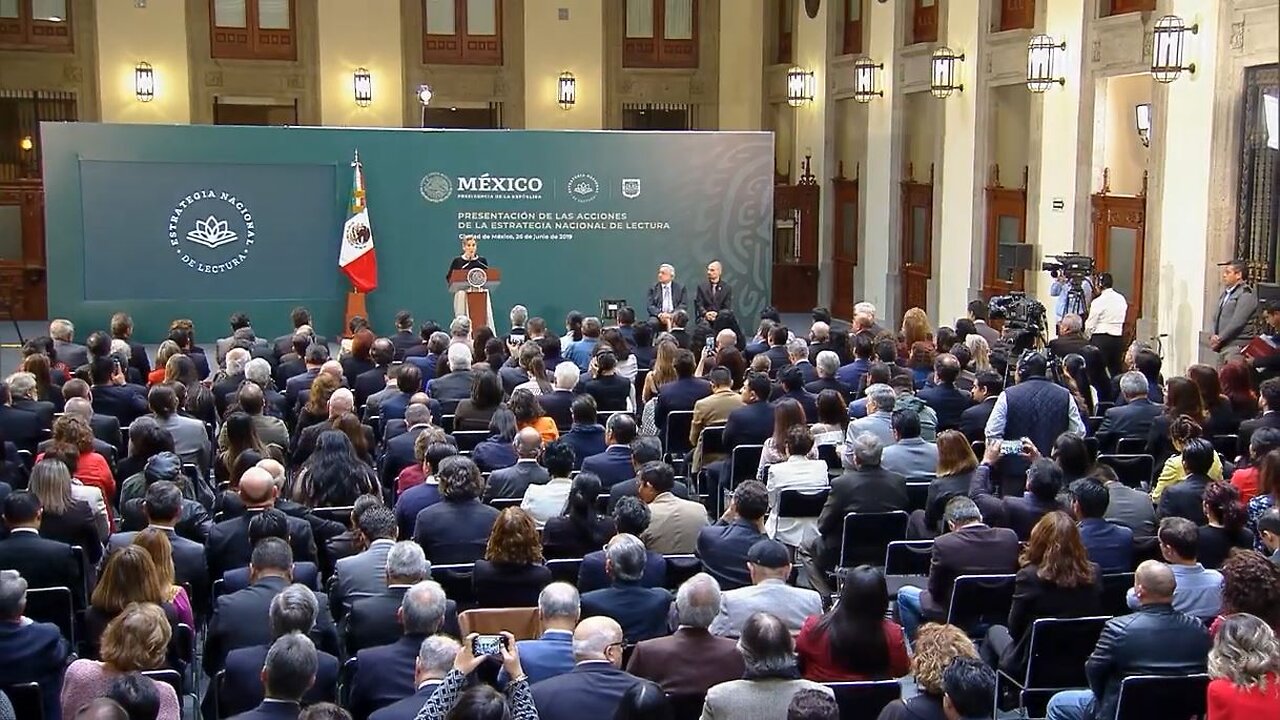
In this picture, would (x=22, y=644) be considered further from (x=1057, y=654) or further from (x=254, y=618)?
(x=1057, y=654)

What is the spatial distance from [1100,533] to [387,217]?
1280cm

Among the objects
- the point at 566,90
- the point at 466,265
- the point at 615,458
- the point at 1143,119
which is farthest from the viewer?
the point at 566,90

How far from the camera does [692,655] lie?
496 centimetres

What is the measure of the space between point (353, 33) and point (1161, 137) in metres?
13.0

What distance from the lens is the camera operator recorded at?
13352mm

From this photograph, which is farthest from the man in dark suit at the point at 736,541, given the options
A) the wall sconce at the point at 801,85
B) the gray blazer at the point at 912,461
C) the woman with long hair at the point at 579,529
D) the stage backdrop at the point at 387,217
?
the wall sconce at the point at 801,85

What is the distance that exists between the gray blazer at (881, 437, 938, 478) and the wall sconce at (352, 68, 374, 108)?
16.0 m

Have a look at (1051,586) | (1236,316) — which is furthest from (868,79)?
(1051,586)

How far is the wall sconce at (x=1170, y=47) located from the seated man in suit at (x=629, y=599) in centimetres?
978

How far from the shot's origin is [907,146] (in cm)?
1977

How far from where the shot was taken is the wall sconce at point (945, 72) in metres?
17.6

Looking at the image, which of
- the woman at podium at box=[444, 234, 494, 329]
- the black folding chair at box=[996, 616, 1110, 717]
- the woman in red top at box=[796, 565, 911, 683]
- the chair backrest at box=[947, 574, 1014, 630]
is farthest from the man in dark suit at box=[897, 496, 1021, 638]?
the woman at podium at box=[444, 234, 494, 329]

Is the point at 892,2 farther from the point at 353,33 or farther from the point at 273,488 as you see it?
the point at 273,488

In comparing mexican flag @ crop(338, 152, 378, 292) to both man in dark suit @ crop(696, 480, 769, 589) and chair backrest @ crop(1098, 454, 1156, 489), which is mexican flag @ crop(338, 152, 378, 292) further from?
man in dark suit @ crop(696, 480, 769, 589)
